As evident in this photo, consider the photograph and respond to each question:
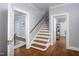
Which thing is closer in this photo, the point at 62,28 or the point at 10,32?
the point at 10,32

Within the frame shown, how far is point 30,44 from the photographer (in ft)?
5.02

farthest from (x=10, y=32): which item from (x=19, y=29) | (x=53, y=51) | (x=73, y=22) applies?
(x=73, y=22)

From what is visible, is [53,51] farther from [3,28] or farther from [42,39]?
[3,28]

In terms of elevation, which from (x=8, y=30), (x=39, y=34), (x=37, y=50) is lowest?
(x=37, y=50)

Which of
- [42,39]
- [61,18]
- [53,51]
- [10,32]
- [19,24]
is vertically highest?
[61,18]

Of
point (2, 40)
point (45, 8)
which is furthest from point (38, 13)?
point (2, 40)

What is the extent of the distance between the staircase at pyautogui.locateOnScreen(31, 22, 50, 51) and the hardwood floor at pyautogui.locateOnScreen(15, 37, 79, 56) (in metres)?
0.10

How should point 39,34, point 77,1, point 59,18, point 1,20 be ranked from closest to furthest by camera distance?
point 77,1, point 1,20, point 59,18, point 39,34

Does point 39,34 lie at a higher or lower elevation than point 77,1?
lower

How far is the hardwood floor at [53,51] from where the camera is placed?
1414 mm

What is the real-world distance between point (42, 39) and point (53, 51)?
14.5 inches

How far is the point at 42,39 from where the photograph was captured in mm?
1605

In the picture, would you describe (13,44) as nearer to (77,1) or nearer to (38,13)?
(38,13)

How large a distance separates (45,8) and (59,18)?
41 centimetres
